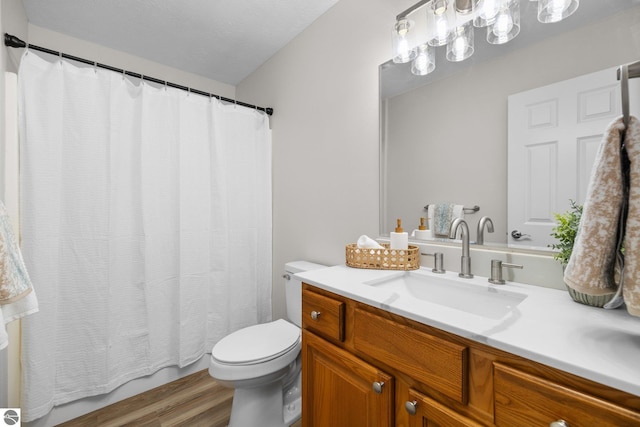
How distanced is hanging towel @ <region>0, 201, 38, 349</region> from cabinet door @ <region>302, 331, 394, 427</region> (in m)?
0.93

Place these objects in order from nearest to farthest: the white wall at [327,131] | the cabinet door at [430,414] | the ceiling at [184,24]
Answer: the cabinet door at [430,414] → the white wall at [327,131] → the ceiling at [184,24]

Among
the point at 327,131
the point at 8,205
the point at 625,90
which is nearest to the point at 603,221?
the point at 625,90

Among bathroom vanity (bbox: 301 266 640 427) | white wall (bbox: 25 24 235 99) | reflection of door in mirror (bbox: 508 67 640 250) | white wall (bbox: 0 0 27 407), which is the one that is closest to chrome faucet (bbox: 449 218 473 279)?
bathroom vanity (bbox: 301 266 640 427)

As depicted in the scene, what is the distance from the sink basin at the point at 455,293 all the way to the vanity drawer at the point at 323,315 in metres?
0.17

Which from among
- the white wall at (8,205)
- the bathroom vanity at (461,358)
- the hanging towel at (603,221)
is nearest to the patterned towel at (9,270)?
the white wall at (8,205)

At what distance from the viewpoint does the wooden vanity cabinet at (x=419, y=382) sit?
21.6 inches

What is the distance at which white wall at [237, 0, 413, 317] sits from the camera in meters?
1.59

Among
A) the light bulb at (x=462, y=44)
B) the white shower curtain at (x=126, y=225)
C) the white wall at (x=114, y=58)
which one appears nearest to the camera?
the light bulb at (x=462, y=44)

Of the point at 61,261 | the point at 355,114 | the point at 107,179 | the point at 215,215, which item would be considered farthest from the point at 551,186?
the point at 61,261

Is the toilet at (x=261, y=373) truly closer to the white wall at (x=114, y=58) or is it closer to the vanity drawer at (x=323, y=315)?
the vanity drawer at (x=323, y=315)

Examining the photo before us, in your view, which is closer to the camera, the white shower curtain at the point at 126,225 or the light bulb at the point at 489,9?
the light bulb at the point at 489,9

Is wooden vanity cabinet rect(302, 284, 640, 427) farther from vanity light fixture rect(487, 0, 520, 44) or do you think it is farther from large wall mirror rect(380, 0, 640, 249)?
vanity light fixture rect(487, 0, 520, 44)

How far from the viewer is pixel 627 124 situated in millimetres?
536

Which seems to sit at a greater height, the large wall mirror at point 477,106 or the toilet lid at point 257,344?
the large wall mirror at point 477,106
